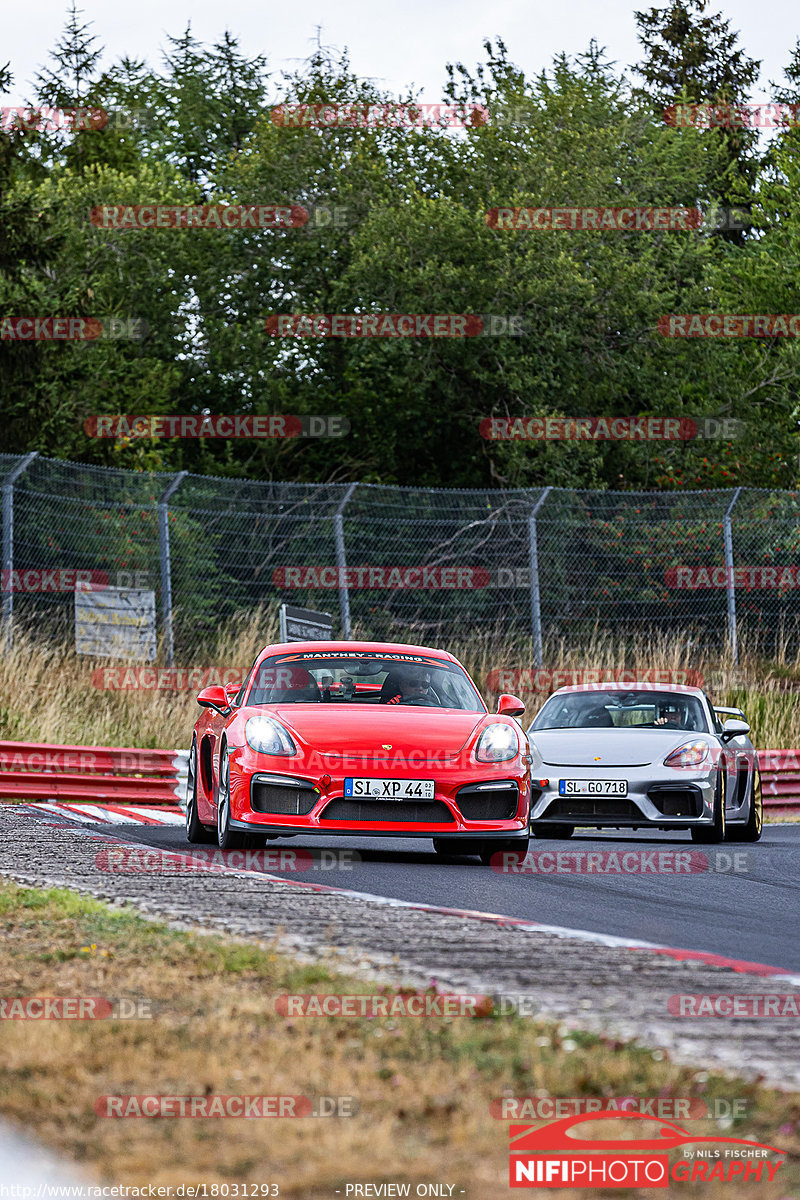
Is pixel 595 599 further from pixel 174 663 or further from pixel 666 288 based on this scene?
pixel 666 288

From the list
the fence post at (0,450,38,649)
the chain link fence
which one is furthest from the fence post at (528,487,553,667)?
the fence post at (0,450,38,649)

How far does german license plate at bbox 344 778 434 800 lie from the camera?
9898 mm

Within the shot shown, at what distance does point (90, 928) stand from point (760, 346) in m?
35.3

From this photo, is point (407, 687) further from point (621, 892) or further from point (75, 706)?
point (75, 706)

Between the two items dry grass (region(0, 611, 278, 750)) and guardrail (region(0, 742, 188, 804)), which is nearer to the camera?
guardrail (region(0, 742, 188, 804))

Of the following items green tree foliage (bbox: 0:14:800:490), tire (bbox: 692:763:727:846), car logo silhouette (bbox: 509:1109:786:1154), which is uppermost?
green tree foliage (bbox: 0:14:800:490)

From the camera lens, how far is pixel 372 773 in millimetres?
9930

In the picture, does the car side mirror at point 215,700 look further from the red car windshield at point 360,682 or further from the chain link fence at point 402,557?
the chain link fence at point 402,557

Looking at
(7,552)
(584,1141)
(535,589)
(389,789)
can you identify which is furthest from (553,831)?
(584,1141)

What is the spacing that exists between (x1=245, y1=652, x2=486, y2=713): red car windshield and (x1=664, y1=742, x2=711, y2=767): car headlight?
2224 mm

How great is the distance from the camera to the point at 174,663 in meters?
21.2

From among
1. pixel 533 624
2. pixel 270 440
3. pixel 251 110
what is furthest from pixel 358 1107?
pixel 251 110

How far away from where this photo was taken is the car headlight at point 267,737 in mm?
10078

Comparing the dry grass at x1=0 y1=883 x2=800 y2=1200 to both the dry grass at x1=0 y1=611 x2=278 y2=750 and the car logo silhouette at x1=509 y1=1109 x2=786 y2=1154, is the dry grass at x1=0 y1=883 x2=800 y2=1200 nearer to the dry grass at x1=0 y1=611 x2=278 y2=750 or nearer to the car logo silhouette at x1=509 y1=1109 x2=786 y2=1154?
the car logo silhouette at x1=509 y1=1109 x2=786 y2=1154
